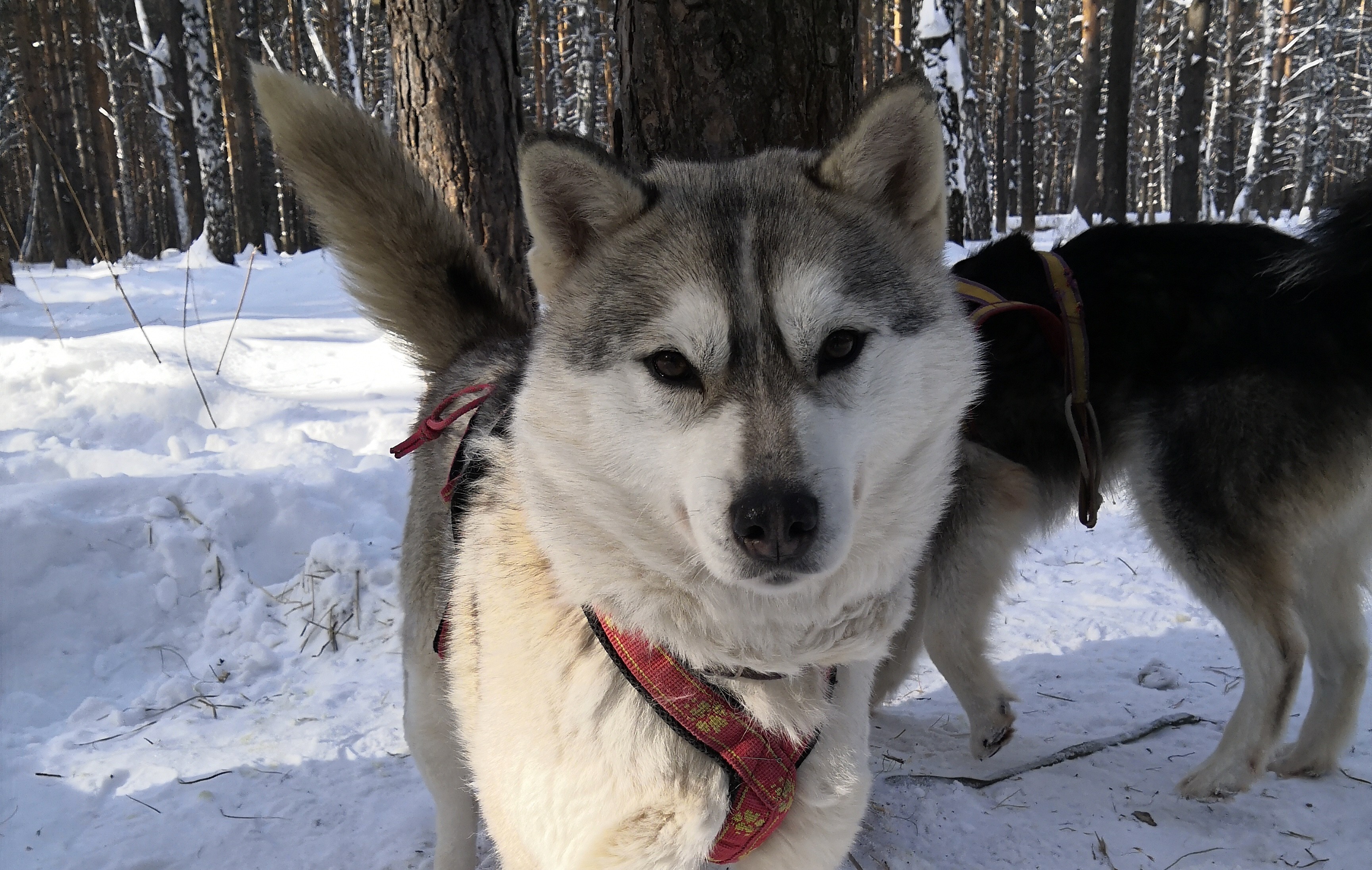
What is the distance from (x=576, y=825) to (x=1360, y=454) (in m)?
2.39

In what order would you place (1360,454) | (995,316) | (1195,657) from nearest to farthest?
(1360,454) → (995,316) → (1195,657)

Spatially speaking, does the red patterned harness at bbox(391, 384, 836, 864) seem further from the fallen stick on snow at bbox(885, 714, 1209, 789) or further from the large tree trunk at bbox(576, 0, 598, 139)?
the large tree trunk at bbox(576, 0, 598, 139)

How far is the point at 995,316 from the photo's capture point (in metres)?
2.57

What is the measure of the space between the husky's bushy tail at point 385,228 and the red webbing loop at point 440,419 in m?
0.31

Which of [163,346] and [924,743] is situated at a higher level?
[163,346]

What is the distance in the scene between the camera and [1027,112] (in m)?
18.5

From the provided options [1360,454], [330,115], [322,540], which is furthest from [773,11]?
[322,540]

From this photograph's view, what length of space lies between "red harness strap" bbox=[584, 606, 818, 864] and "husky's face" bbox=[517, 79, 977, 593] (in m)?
0.16

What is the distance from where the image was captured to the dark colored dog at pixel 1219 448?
232 centimetres

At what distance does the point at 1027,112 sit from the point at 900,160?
19.5m

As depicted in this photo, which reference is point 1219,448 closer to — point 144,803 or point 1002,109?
point 144,803

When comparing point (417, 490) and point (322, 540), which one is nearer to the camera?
point (417, 490)

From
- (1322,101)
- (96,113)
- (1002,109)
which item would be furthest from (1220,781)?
(1322,101)

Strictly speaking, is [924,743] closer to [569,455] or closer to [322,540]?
[569,455]
